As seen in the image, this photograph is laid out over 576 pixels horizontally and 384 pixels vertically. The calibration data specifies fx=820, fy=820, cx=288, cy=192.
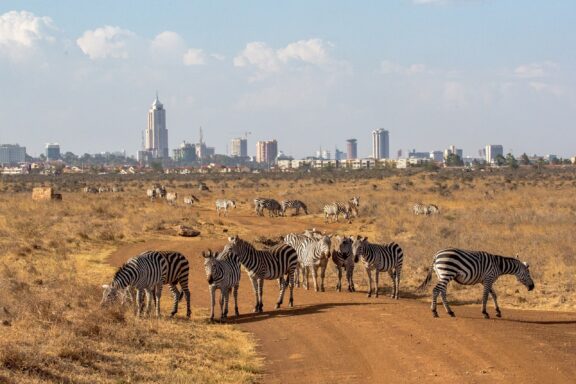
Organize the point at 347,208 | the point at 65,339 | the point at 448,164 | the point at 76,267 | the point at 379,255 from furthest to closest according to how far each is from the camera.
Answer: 1. the point at 448,164
2. the point at 347,208
3. the point at 76,267
4. the point at 379,255
5. the point at 65,339

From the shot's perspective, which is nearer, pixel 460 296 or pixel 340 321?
pixel 340 321

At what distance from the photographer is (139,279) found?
765 inches

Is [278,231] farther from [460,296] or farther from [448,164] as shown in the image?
[448,164]

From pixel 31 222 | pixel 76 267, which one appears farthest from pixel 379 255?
pixel 31 222

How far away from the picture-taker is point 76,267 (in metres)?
31.3

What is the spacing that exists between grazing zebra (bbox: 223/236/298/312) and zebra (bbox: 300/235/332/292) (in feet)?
7.44

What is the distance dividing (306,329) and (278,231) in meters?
27.2

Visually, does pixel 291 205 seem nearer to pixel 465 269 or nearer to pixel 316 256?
pixel 316 256

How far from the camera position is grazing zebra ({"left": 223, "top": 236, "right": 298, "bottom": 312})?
70.0 ft

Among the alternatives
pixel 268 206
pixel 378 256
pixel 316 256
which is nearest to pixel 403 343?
pixel 378 256

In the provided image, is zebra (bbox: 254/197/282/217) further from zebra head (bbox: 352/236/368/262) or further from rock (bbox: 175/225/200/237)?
zebra head (bbox: 352/236/368/262)

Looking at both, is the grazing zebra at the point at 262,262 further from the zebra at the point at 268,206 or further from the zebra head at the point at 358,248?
the zebra at the point at 268,206

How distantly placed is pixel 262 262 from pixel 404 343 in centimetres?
A: 623

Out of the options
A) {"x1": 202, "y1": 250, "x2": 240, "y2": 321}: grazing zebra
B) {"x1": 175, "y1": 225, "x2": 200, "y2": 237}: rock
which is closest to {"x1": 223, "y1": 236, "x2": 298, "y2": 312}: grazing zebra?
{"x1": 202, "y1": 250, "x2": 240, "y2": 321}: grazing zebra
